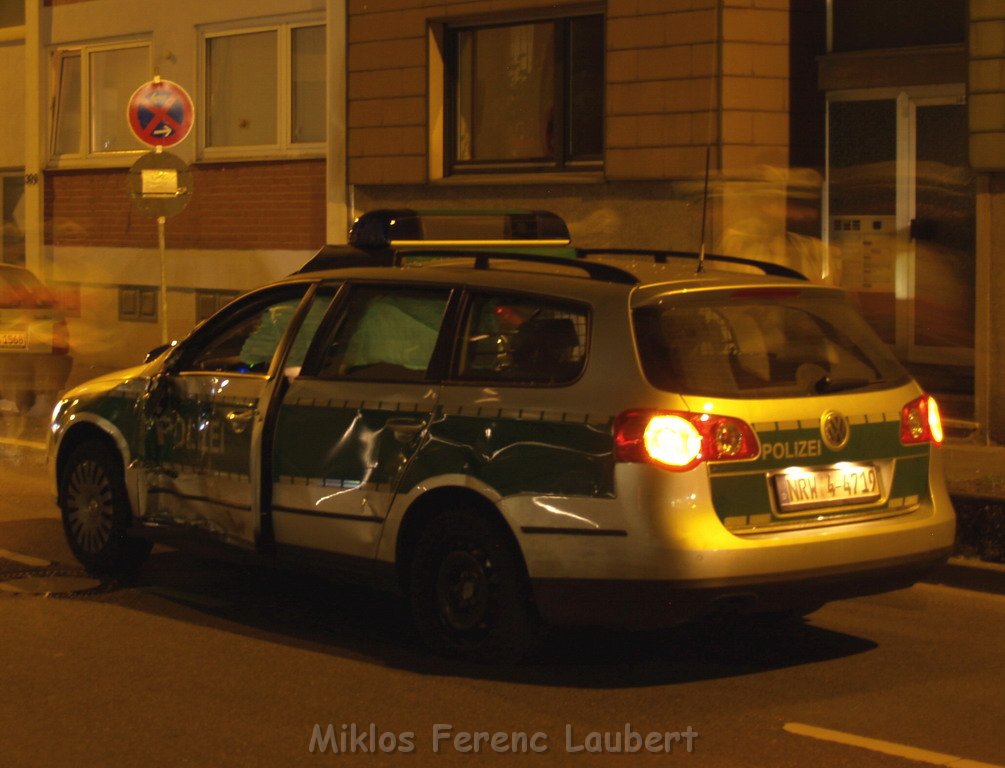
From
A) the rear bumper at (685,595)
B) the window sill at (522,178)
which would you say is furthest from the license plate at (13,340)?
the rear bumper at (685,595)

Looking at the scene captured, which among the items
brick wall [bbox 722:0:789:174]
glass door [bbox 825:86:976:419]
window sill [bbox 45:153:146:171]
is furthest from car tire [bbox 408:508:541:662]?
window sill [bbox 45:153:146:171]

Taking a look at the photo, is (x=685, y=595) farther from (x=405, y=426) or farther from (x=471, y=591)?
(x=405, y=426)

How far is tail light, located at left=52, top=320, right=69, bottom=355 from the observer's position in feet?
54.2

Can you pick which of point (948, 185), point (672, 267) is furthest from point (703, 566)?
point (948, 185)

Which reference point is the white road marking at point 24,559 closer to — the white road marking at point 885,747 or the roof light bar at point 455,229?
the roof light bar at point 455,229

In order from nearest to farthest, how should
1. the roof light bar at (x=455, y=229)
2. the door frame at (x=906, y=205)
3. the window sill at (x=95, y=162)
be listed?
the roof light bar at (x=455, y=229) → the door frame at (x=906, y=205) → the window sill at (x=95, y=162)

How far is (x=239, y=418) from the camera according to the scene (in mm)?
7820

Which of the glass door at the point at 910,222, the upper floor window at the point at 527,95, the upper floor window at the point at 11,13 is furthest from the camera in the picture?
the upper floor window at the point at 11,13

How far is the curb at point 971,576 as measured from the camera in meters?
8.55

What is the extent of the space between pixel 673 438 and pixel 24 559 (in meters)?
4.46

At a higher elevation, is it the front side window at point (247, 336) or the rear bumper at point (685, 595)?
the front side window at point (247, 336)

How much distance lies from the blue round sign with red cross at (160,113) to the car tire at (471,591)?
9.43m

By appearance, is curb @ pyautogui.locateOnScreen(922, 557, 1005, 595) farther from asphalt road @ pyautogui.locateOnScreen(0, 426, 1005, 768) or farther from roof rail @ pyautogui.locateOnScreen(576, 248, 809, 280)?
roof rail @ pyautogui.locateOnScreen(576, 248, 809, 280)

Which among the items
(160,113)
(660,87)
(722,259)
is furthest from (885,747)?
(160,113)
